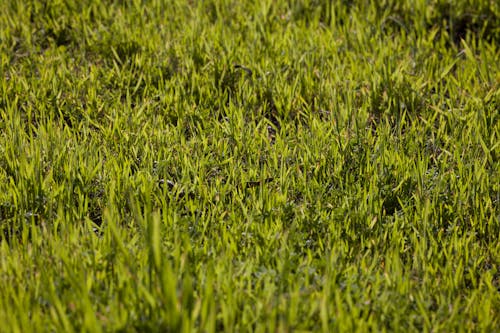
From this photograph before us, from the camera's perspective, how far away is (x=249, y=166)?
300cm

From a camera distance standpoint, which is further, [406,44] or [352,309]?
[406,44]

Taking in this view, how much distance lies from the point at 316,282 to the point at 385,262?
0.29 meters

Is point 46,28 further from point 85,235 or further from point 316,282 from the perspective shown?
point 316,282

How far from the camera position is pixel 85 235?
245 centimetres

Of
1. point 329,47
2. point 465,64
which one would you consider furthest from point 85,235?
point 465,64

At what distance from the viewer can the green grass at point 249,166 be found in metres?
2.18

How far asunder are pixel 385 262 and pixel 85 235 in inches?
41.7

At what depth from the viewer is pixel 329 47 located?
155 inches

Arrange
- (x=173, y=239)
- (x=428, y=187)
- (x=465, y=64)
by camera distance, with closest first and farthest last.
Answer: (x=173, y=239), (x=428, y=187), (x=465, y=64)

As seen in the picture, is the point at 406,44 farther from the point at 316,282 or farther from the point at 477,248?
the point at 316,282

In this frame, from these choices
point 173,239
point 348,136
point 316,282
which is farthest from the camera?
point 348,136

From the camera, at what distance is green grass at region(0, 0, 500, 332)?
2.18 m

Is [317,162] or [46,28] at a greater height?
[46,28]

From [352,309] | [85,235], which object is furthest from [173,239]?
[352,309]
